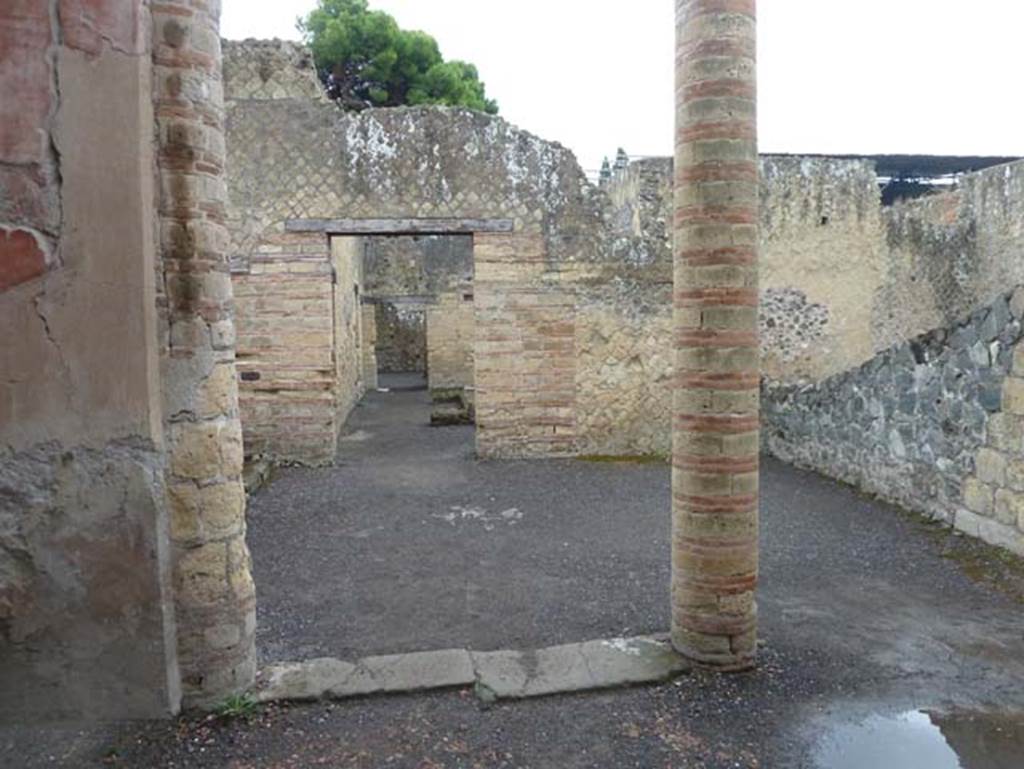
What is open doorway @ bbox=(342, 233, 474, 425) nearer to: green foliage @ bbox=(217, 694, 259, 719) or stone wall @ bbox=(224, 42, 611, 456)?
stone wall @ bbox=(224, 42, 611, 456)

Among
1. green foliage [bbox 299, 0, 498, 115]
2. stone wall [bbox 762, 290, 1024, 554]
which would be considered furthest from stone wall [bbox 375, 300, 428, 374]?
stone wall [bbox 762, 290, 1024, 554]

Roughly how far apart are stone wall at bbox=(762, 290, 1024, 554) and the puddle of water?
2.70m

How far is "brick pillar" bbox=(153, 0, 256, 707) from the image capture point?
314cm

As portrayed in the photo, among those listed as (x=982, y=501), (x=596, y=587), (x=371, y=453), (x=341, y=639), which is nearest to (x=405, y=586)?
(x=341, y=639)

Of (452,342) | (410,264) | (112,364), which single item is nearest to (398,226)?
(112,364)

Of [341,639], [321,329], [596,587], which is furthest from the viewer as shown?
[321,329]

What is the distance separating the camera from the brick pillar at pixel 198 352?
314 cm

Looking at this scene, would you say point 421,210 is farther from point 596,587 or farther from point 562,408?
point 596,587

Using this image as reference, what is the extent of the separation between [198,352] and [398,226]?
6162 millimetres

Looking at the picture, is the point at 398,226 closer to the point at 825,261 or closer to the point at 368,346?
the point at 825,261

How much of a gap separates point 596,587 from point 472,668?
156 centimetres

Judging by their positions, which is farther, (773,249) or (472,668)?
(773,249)

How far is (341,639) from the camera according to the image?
428 centimetres

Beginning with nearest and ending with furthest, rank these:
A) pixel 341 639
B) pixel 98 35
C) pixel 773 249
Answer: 1. pixel 98 35
2. pixel 341 639
3. pixel 773 249
